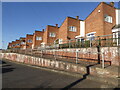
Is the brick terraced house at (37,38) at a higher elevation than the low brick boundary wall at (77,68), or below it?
higher

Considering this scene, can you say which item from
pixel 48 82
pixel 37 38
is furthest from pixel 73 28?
pixel 48 82

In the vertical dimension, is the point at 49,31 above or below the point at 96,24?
above

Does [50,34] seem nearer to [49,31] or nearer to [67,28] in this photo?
[49,31]

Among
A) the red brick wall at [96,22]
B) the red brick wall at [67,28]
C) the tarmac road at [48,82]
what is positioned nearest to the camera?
the tarmac road at [48,82]

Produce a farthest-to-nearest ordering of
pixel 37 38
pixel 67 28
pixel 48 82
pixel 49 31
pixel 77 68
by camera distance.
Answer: pixel 37 38
pixel 49 31
pixel 67 28
pixel 77 68
pixel 48 82

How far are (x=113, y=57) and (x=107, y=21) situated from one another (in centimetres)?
992

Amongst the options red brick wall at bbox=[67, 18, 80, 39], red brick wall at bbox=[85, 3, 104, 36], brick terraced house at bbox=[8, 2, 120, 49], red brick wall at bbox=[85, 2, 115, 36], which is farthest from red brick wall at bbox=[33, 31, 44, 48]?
red brick wall at bbox=[85, 2, 115, 36]

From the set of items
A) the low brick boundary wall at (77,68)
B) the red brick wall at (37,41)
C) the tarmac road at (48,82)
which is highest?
the red brick wall at (37,41)

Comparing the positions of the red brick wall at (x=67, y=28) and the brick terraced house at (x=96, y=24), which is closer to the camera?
the brick terraced house at (x=96, y=24)

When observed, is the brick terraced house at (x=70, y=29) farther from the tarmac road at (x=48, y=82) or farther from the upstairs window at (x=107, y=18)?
the tarmac road at (x=48, y=82)

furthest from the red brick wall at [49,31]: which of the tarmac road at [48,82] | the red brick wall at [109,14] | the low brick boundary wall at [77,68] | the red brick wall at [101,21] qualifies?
the tarmac road at [48,82]

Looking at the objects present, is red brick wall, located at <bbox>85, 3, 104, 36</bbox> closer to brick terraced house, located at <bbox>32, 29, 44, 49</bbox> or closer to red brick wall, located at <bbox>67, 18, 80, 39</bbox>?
red brick wall, located at <bbox>67, 18, 80, 39</bbox>

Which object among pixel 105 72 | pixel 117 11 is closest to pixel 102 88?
pixel 105 72

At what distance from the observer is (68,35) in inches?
733
